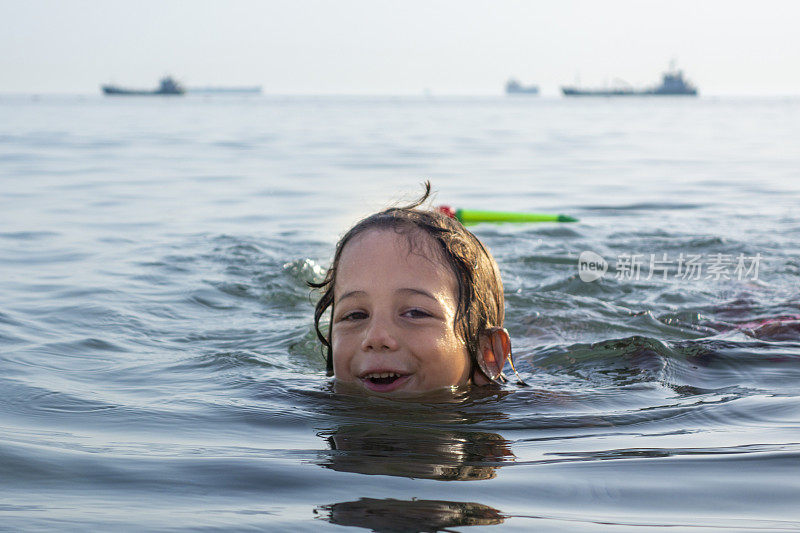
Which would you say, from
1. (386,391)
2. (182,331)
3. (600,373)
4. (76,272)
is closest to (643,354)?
(600,373)

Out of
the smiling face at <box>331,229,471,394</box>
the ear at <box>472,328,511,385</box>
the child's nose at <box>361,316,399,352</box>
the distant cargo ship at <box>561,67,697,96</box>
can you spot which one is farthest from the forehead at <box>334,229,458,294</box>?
the distant cargo ship at <box>561,67,697,96</box>

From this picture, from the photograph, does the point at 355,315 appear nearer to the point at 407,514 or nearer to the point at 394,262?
the point at 394,262

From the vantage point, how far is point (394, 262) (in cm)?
304

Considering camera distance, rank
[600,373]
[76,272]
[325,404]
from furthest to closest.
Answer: [76,272] < [600,373] < [325,404]

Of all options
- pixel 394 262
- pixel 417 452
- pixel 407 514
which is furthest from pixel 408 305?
pixel 407 514

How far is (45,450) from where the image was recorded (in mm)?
2557

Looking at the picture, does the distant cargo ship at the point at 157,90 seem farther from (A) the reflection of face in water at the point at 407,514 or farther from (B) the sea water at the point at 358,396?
(A) the reflection of face in water at the point at 407,514

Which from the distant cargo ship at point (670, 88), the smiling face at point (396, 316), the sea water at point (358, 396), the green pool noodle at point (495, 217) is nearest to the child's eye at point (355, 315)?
the smiling face at point (396, 316)

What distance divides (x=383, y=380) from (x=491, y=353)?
49 cm

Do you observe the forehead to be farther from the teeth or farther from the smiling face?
the teeth

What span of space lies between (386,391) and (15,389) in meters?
1.37

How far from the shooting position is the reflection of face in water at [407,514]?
1.89m

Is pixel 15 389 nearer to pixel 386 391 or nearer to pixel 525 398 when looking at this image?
pixel 386 391

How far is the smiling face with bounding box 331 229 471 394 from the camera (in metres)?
2.96
